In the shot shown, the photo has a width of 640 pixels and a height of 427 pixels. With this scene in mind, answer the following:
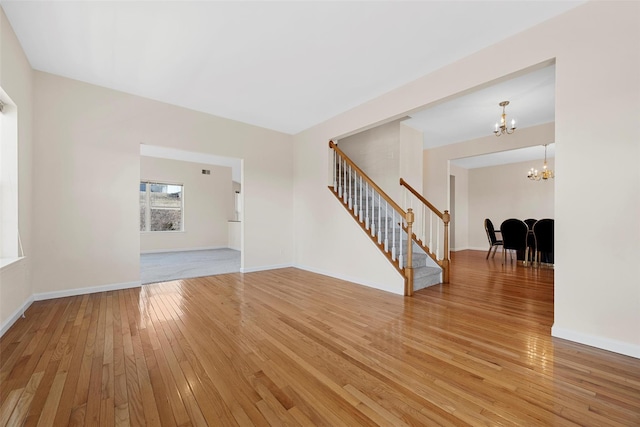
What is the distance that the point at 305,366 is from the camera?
180 cm

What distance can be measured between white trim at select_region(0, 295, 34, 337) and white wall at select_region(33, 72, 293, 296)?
28 cm

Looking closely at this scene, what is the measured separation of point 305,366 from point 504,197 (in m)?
9.38

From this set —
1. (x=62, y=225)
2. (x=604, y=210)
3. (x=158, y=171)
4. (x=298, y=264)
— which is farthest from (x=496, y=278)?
(x=158, y=171)

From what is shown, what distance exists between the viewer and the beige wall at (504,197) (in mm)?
7914

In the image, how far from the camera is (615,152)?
80.1 inches

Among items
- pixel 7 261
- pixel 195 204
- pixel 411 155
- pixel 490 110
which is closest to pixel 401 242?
pixel 411 155

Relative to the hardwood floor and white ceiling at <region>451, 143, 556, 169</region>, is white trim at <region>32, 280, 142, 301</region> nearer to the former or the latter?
the hardwood floor

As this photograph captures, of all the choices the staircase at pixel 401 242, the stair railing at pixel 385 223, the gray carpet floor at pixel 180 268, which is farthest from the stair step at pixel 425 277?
the gray carpet floor at pixel 180 268

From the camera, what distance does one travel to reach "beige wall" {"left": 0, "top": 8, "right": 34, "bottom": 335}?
7.73 ft

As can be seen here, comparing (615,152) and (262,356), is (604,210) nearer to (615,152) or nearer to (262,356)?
(615,152)

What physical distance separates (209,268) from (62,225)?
8.16 feet

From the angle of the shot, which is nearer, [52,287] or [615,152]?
[615,152]

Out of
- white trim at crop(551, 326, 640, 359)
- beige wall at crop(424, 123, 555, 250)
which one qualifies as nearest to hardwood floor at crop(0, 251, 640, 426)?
white trim at crop(551, 326, 640, 359)

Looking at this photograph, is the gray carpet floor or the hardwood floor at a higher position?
the hardwood floor
